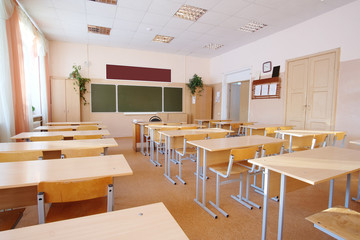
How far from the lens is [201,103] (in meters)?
8.28

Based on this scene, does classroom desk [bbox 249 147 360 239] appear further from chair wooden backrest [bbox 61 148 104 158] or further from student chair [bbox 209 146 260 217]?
chair wooden backrest [bbox 61 148 104 158]

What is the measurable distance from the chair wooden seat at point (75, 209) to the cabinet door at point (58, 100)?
219 inches

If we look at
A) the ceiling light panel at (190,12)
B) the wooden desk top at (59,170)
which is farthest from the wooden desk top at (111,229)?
the ceiling light panel at (190,12)

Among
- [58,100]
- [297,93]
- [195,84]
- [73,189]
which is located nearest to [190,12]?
[297,93]

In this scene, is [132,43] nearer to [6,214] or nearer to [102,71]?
[102,71]

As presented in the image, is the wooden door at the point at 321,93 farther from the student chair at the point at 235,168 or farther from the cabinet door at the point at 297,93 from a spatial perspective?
the student chair at the point at 235,168

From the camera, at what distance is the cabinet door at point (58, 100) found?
20.0 ft

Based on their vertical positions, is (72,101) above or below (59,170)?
above

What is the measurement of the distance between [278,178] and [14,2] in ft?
17.6

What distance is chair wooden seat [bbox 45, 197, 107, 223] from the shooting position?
1344 mm

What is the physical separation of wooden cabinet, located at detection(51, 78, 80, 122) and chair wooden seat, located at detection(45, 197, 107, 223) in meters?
5.50

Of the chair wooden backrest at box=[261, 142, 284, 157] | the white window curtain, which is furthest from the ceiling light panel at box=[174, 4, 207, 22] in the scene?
the chair wooden backrest at box=[261, 142, 284, 157]

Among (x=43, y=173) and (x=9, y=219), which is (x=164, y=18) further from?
(x=9, y=219)

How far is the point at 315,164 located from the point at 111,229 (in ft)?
5.33
